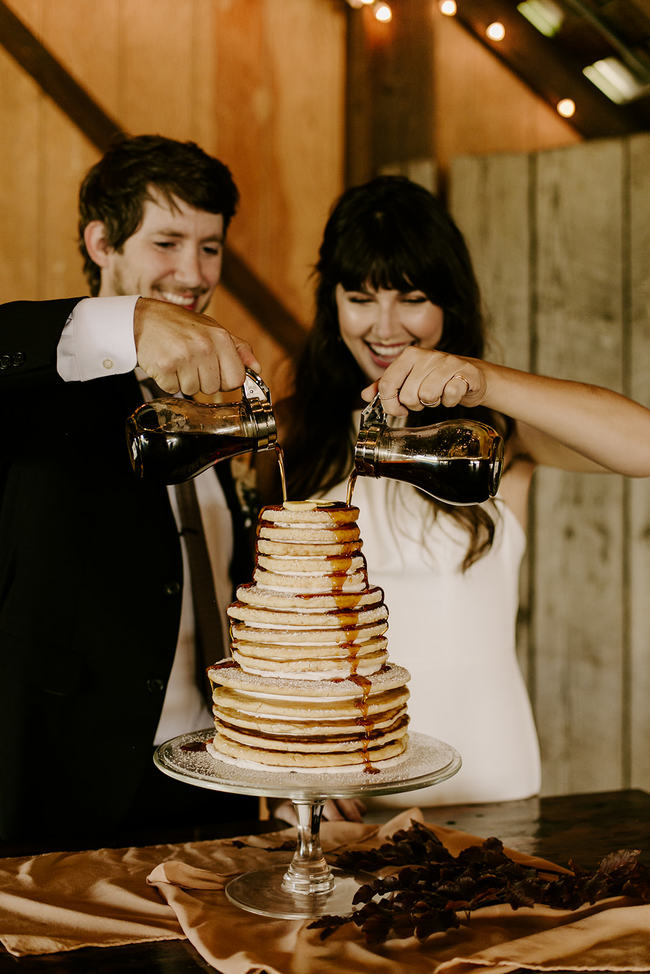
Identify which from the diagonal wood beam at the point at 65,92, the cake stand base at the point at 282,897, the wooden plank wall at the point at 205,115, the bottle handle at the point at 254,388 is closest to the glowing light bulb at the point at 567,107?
the wooden plank wall at the point at 205,115

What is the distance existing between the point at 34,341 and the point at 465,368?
Result: 653 millimetres

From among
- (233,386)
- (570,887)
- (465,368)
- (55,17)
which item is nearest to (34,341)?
(233,386)

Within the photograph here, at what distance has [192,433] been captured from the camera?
1.34 m

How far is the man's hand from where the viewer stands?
135 cm

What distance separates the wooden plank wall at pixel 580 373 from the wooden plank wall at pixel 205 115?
69 cm

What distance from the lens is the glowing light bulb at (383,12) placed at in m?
3.60

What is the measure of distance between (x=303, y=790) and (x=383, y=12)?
10.6 feet

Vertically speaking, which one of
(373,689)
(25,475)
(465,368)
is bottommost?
(373,689)

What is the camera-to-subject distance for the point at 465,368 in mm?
1523

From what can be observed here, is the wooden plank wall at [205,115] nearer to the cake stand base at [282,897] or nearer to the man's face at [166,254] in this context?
the man's face at [166,254]

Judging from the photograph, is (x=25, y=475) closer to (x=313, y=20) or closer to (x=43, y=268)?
(x=43, y=268)

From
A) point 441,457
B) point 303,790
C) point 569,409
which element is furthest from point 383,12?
point 303,790

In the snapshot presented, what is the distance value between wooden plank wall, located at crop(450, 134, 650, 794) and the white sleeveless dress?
1088mm

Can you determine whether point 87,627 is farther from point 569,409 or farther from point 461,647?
point 569,409
